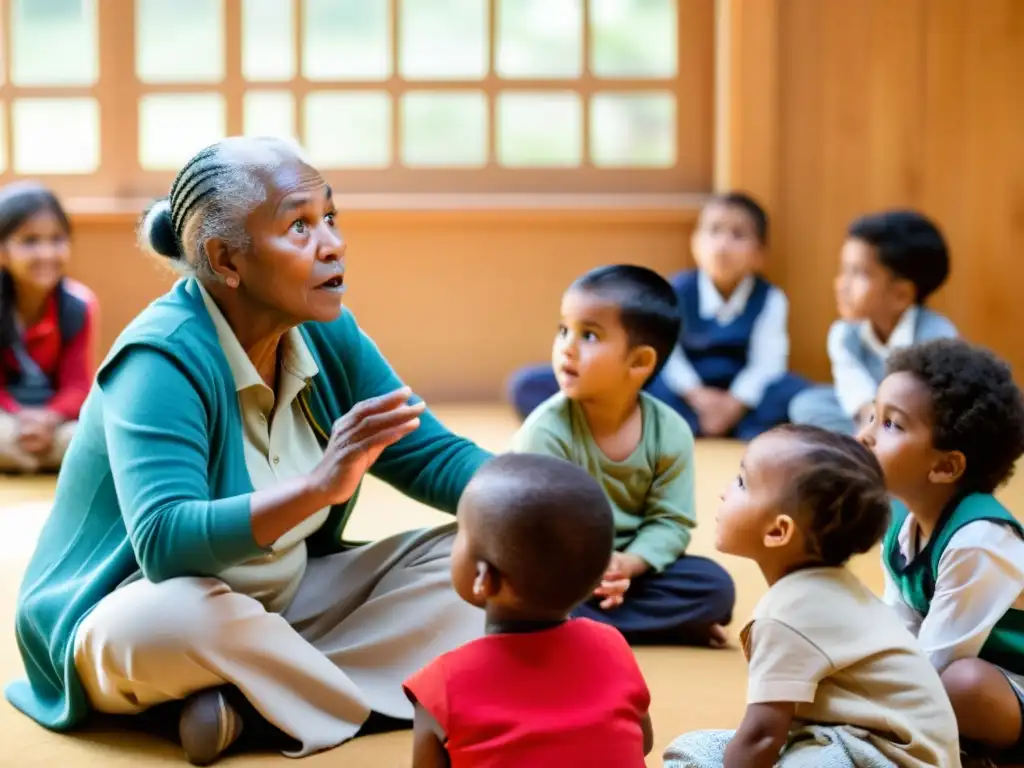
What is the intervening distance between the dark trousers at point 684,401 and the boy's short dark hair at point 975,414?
2.70 meters

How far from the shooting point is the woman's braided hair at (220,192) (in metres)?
2.18

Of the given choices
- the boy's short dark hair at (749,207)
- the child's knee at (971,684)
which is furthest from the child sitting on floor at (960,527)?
the boy's short dark hair at (749,207)

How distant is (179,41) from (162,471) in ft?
12.5

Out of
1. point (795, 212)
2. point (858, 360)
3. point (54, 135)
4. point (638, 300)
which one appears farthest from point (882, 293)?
point (54, 135)

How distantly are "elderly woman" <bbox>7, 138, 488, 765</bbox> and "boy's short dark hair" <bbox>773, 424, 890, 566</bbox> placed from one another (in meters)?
0.53

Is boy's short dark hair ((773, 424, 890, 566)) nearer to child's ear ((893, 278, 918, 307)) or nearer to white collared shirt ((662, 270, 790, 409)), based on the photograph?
child's ear ((893, 278, 918, 307))

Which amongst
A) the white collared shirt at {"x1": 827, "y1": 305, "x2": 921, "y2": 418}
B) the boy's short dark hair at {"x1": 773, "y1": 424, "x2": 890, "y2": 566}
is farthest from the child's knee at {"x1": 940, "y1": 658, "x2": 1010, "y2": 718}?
the white collared shirt at {"x1": 827, "y1": 305, "x2": 921, "y2": 418}

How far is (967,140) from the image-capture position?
5426 mm

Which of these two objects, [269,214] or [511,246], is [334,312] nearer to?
[269,214]

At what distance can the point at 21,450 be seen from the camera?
4312 millimetres

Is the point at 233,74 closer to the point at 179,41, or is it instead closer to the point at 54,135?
the point at 179,41

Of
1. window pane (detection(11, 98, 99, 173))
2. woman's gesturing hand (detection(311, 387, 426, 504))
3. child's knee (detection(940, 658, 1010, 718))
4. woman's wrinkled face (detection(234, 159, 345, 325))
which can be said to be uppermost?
window pane (detection(11, 98, 99, 173))

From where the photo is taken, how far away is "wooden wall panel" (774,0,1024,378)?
17.6 ft

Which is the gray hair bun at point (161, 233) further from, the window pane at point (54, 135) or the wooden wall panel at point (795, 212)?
the window pane at point (54, 135)
